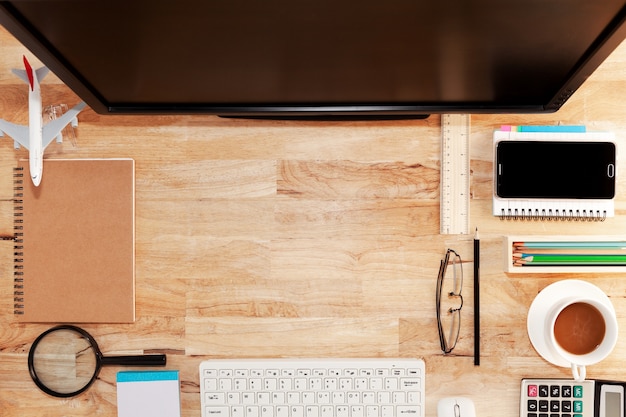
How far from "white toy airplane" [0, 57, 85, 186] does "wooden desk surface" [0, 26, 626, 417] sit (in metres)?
0.03

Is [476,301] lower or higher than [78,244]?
lower

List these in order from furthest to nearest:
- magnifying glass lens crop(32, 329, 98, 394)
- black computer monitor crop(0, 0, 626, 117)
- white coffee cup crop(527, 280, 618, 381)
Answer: magnifying glass lens crop(32, 329, 98, 394) < white coffee cup crop(527, 280, 618, 381) < black computer monitor crop(0, 0, 626, 117)

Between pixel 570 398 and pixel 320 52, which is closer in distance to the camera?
pixel 320 52

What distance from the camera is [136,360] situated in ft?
3.18

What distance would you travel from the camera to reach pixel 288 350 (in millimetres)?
982

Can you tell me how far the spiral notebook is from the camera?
928 mm

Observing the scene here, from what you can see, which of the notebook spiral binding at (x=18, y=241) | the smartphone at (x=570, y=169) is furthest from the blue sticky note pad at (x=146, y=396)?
the smartphone at (x=570, y=169)

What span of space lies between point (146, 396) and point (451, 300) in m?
0.57

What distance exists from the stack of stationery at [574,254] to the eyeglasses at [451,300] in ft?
0.33

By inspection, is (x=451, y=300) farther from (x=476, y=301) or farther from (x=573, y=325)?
(x=573, y=325)

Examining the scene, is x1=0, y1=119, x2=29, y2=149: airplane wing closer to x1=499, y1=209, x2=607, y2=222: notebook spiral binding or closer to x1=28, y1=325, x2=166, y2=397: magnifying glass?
x1=28, y1=325, x2=166, y2=397: magnifying glass

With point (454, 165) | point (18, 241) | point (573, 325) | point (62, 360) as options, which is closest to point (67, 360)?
point (62, 360)

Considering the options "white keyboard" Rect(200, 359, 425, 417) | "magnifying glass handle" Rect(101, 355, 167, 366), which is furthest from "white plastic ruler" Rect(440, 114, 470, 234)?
"magnifying glass handle" Rect(101, 355, 167, 366)

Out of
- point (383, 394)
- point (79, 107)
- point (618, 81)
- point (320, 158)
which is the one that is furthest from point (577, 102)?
point (79, 107)
